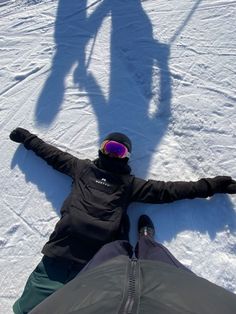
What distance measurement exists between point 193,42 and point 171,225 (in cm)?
133

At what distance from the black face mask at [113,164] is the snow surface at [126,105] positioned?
0.20 meters

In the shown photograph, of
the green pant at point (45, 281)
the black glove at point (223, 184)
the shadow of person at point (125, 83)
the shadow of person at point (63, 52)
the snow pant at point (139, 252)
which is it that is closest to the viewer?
the snow pant at point (139, 252)

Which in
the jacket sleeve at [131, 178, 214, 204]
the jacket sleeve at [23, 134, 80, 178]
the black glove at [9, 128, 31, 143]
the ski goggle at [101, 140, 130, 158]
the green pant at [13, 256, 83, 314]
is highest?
the ski goggle at [101, 140, 130, 158]

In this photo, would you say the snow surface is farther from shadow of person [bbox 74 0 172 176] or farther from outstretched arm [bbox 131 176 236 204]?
outstretched arm [bbox 131 176 236 204]

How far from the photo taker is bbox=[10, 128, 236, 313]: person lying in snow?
2557 mm

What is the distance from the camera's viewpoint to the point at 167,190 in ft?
8.64

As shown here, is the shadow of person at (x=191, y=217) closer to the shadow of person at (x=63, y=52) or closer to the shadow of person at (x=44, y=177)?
the shadow of person at (x=44, y=177)

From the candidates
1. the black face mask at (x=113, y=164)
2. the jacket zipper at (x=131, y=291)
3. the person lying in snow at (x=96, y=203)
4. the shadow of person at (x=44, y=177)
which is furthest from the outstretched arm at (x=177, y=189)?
the jacket zipper at (x=131, y=291)

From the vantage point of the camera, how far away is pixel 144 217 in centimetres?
276

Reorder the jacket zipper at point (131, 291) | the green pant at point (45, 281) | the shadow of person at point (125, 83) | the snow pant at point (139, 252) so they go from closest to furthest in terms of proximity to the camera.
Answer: the jacket zipper at point (131, 291) < the snow pant at point (139, 252) < the green pant at point (45, 281) < the shadow of person at point (125, 83)

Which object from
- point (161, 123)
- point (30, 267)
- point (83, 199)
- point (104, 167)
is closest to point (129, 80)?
point (161, 123)

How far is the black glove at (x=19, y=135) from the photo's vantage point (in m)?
2.93

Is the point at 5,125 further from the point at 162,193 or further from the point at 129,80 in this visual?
the point at 162,193

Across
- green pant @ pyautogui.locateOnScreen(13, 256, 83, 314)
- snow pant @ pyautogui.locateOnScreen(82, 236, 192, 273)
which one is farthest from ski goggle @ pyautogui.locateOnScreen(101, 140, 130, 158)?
green pant @ pyautogui.locateOnScreen(13, 256, 83, 314)
